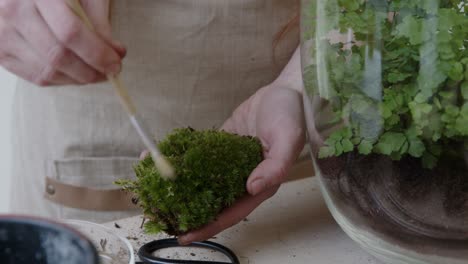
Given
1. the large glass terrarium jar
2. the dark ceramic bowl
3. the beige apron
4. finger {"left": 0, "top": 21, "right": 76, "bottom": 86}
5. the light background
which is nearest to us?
the dark ceramic bowl

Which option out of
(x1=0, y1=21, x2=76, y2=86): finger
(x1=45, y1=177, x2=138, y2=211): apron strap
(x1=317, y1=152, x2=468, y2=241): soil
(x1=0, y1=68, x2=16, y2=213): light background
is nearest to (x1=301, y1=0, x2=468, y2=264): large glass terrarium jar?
(x1=317, y1=152, x2=468, y2=241): soil

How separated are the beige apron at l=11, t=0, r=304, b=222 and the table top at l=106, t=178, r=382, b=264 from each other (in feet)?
0.63

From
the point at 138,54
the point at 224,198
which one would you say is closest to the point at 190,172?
the point at 224,198

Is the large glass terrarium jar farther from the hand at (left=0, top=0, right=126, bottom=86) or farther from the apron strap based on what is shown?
the apron strap

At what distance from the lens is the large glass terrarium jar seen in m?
0.46

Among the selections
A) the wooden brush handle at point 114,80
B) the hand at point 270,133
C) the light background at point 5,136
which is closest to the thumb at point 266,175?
the hand at point 270,133

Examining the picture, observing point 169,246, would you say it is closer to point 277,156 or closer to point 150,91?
point 277,156

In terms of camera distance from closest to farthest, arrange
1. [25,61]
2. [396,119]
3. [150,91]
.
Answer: [396,119] → [25,61] → [150,91]

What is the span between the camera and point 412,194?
0.49 metres

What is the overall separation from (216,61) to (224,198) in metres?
0.28

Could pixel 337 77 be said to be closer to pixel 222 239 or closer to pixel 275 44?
pixel 222 239

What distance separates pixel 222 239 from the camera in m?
0.60

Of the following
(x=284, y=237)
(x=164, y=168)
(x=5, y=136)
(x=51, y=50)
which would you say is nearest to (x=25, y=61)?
(x=51, y=50)

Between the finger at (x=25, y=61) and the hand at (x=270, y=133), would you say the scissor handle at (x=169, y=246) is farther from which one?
the finger at (x=25, y=61)
